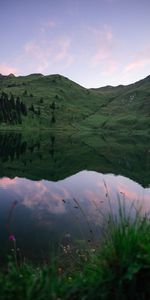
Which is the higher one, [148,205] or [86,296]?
[86,296]

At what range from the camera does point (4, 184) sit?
4684 cm

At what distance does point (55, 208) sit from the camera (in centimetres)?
3350

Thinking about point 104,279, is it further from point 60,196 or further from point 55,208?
point 60,196

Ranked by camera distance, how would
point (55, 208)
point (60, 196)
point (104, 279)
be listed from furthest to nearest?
point (60, 196), point (55, 208), point (104, 279)

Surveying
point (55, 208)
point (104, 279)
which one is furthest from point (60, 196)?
point (104, 279)

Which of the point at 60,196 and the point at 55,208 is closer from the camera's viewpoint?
the point at 55,208

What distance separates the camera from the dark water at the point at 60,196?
23.4 metres

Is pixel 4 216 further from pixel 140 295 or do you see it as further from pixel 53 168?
pixel 53 168

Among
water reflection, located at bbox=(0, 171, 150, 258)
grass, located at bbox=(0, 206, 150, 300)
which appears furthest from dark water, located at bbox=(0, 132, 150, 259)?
grass, located at bbox=(0, 206, 150, 300)

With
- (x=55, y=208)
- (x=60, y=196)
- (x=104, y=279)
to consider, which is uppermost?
(x=104, y=279)

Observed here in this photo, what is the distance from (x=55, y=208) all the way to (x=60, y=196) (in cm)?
775

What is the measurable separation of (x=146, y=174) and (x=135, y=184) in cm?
1180

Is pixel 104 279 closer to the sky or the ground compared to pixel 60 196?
closer to the sky

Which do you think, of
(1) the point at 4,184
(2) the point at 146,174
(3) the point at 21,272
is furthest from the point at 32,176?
(3) the point at 21,272
